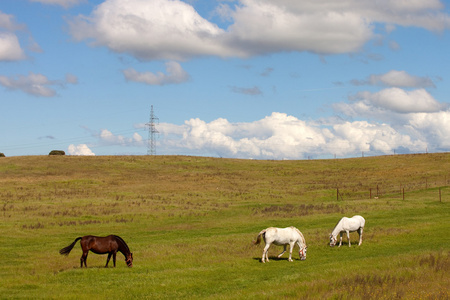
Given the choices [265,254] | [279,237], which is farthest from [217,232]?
[279,237]

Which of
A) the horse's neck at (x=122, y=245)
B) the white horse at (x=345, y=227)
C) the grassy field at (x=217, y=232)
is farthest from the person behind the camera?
the white horse at (x=345, y=227)

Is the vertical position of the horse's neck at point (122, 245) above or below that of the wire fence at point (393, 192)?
below

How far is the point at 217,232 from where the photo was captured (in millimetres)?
34562

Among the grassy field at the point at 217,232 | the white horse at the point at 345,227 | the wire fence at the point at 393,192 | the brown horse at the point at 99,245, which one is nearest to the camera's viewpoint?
the grassy field at the point at 217,232

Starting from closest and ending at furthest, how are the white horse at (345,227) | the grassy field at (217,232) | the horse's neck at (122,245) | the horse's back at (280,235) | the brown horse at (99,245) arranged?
the grassy field at (217,232), the brown horse at (99,245), the horse's neck at (122,245), the horse's back at (280,235), the white horse at (345,227)

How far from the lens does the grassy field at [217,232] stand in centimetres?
1622

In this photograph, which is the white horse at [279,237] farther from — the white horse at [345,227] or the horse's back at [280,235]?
the white horse at [345,227]

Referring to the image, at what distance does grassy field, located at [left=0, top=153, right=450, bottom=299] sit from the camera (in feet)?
53.2

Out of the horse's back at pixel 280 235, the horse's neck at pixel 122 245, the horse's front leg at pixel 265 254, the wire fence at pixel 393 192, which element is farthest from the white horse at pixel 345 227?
the wire fence at pixel 393 192

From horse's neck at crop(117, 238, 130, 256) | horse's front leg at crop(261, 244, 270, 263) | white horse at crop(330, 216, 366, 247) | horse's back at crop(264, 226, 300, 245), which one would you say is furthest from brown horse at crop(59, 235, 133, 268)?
white horse at crop(330, 216, 366, 247)

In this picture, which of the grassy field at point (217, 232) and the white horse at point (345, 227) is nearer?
the grassy field at point (217, 232)

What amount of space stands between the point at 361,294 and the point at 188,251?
1236 cm

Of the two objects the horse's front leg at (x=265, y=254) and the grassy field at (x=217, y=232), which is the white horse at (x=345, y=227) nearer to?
the grassy field at (x=217, y=232)

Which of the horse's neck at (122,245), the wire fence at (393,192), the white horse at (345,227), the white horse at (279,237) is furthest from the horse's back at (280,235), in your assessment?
the wire fence at (393,192)
